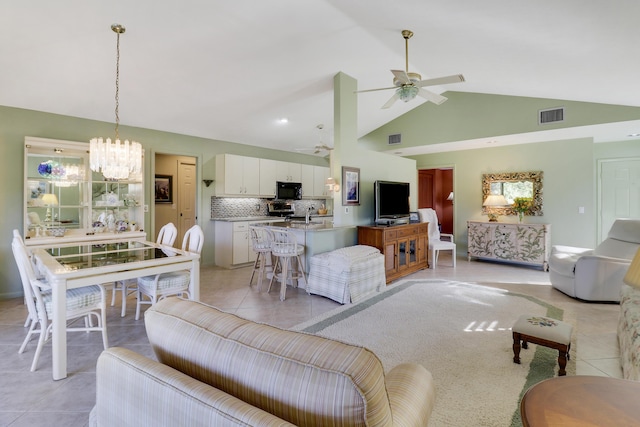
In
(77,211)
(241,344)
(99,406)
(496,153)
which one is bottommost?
(99,406)

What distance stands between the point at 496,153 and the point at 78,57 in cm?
705

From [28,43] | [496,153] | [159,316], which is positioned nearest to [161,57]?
[28,43]

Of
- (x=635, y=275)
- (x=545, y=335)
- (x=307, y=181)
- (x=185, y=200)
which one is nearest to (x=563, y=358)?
(x=545, y=335)

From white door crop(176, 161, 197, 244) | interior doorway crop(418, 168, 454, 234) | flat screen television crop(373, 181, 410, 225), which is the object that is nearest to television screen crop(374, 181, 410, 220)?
flat screen television crop(373, 181, 410, 225)

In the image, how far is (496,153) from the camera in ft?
21.8

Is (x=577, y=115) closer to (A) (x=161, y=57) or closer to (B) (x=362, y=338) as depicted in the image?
(B) (x=362, y=338)

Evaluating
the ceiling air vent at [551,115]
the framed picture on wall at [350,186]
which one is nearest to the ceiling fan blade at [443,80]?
the framed picture on wall at [350,186]

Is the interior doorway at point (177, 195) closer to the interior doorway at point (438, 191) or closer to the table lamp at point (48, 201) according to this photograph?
the table lamp at point (48, 201)

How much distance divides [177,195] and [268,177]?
210cm

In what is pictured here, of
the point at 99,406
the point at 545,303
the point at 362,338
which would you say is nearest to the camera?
the point at 99,406

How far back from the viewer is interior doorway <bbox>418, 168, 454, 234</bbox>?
8.88 metres

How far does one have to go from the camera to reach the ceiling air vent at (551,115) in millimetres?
4961

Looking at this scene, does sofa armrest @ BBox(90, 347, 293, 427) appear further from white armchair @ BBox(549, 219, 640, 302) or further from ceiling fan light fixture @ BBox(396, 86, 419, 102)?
white armchair @ BBox(549, 219, 640, 302)

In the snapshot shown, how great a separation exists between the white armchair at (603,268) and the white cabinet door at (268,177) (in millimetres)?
5139
